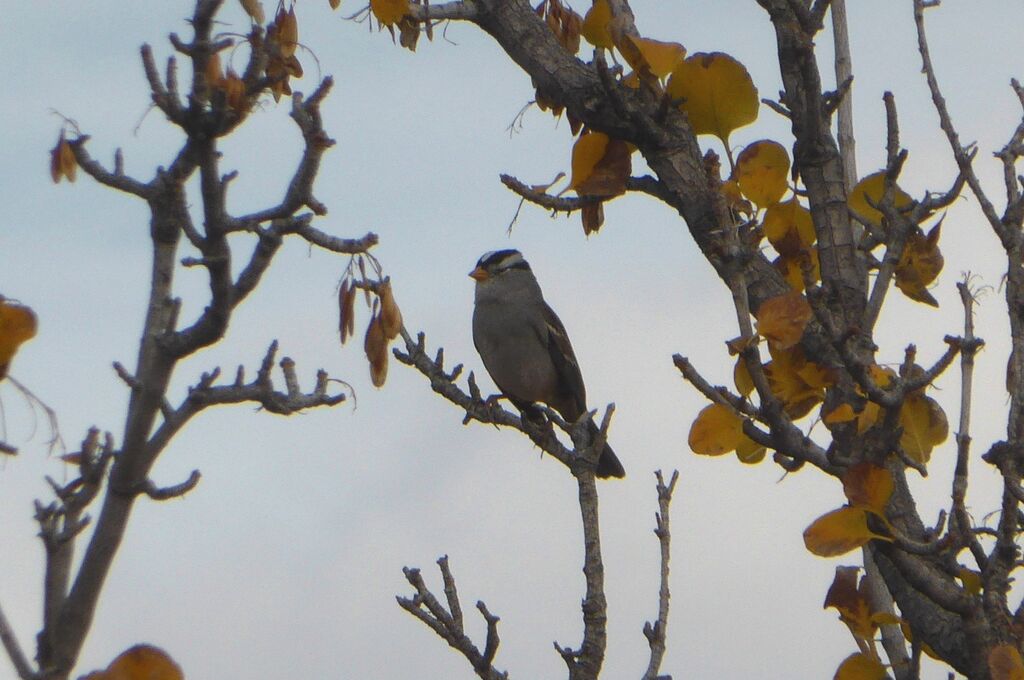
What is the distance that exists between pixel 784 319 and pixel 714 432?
365 millimetres

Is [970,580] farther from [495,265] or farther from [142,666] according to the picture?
[495,265]

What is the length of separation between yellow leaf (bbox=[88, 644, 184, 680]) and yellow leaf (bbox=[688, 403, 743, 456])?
4.57ft

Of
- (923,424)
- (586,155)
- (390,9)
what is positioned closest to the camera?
(923,424)

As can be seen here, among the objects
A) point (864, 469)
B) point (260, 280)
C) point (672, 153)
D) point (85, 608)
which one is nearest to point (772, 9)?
point (672, 153)

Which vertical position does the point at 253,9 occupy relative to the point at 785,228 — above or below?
above

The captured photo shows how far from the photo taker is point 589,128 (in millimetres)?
3650

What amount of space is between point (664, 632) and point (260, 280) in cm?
189

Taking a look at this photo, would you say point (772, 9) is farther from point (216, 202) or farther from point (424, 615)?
point (424, 615)

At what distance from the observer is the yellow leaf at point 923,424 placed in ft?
Result: 9.20

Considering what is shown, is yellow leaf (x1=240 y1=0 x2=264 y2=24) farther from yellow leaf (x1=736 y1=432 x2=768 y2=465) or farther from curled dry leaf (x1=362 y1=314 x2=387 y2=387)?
yellow leaf (x1=736 y1=432 x2=768 y2=465)

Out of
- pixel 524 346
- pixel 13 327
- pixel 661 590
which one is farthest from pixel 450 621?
pixel 524 346

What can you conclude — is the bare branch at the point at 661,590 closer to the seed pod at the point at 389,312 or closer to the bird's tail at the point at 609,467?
the seed pod at the point at 389,312

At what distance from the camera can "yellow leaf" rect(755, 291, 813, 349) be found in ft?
8.62

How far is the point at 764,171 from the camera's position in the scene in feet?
9.84
